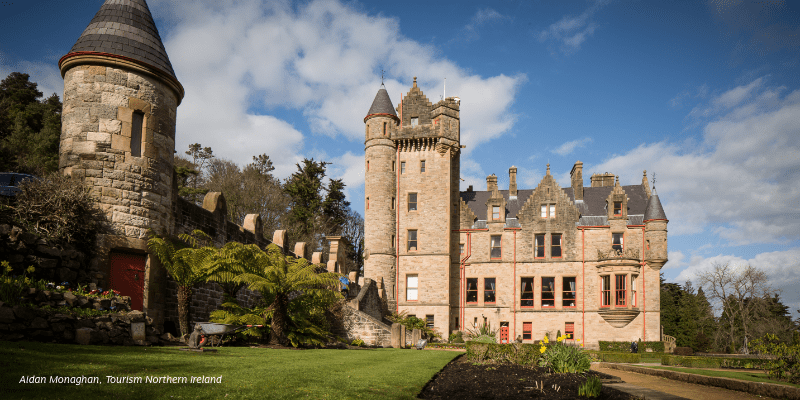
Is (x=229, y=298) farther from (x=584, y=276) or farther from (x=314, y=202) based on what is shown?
(x=314, y=202)

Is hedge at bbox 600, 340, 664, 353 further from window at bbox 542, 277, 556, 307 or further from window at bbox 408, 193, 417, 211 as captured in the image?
window at bbox 408, 193, 417, 211

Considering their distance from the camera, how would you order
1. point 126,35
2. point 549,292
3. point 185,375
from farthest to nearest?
point 549,292, point 126,35, point 185,375

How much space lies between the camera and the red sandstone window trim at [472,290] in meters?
36.7

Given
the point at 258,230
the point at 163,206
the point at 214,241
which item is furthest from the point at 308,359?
the point at 258,230

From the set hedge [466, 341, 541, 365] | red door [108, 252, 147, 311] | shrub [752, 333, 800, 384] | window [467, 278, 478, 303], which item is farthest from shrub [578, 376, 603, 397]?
window [467, 278, 478, 303]

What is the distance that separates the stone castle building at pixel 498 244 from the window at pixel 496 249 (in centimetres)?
7

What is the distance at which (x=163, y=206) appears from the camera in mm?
11750

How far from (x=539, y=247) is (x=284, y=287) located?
26.5 m

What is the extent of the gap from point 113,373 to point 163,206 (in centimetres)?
685

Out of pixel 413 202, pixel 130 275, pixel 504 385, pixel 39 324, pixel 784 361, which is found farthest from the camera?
pixel 413 202

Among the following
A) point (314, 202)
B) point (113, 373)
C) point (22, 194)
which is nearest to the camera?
point (113, 373)

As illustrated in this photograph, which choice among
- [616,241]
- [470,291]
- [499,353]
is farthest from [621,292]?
[499,353]

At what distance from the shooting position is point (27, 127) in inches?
1165

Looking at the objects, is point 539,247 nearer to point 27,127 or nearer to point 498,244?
point 498,244
